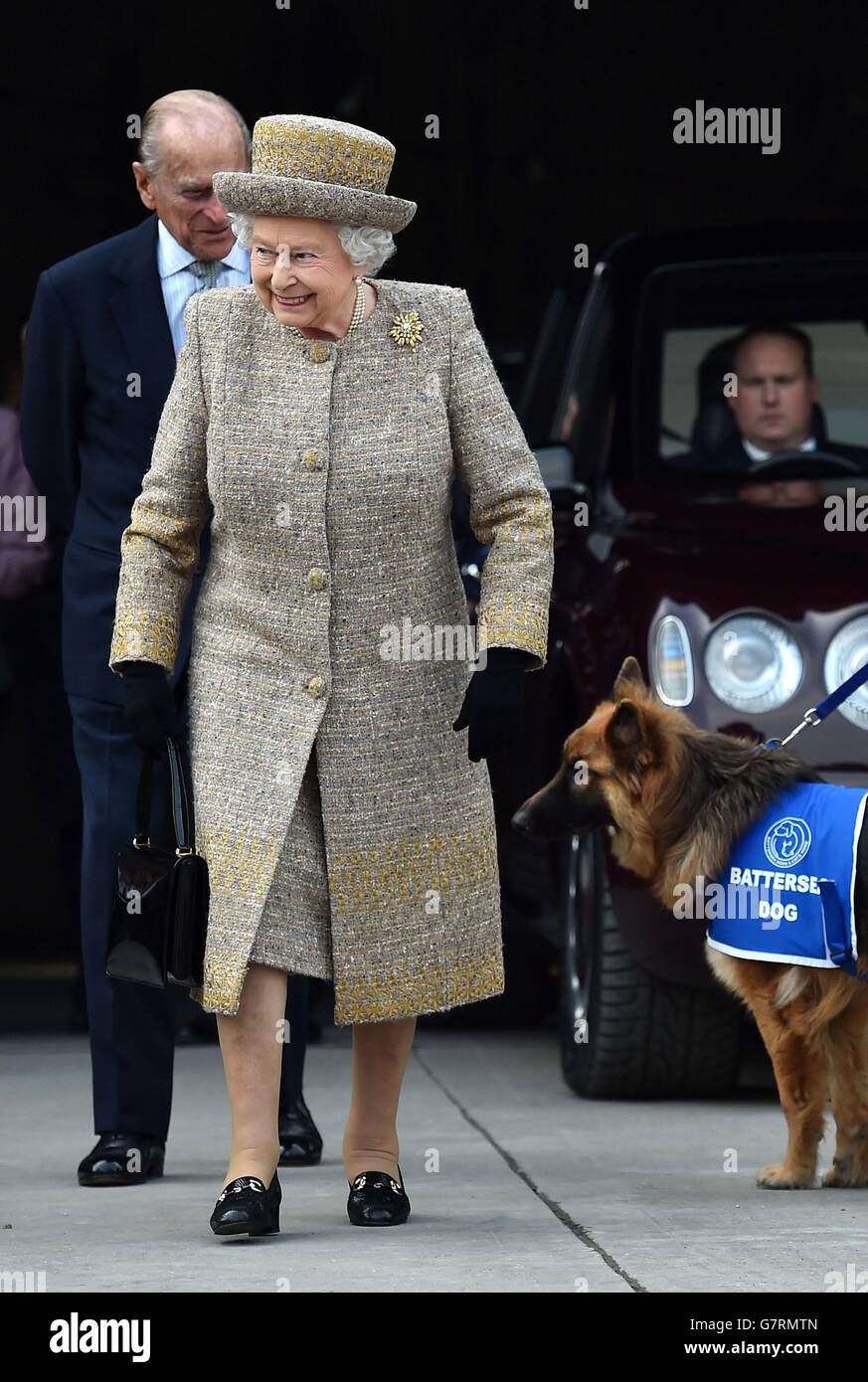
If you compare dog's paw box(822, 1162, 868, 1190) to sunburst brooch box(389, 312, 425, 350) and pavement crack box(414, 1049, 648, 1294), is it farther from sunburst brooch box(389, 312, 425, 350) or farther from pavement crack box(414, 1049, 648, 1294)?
sunburst brooch box(389, 312, 425, 350)

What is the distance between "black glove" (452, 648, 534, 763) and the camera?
4855 mm

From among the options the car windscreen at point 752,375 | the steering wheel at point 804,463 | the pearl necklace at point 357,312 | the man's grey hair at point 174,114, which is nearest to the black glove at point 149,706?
the pearl necklace at point 357,312

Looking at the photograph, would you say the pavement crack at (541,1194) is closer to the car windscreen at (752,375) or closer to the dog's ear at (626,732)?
the dog's ear at (626,732)

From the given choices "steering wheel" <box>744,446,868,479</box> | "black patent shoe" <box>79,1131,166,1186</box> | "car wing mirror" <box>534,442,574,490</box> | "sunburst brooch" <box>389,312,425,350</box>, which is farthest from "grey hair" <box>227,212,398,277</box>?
"steering wheel" <box>744,446,868,479</box>

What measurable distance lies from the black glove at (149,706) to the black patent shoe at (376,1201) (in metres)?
0.91

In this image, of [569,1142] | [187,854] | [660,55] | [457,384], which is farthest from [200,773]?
[660,55]

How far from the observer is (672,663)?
6.38m

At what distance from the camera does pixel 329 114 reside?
1385 centimetres

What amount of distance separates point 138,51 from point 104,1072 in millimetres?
8419

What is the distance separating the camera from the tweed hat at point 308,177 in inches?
192

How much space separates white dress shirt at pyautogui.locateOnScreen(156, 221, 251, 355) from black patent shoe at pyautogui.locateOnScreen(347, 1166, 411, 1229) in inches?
71.5

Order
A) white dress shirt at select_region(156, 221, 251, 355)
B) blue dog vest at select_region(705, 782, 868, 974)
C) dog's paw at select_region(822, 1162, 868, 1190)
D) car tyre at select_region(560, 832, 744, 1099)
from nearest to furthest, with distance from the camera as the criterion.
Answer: blue dog vest at select_region(705, 782, 868, 974)
dog's paw at select_region(822, 1162, 868, 1190)
white dress shirt at select_region(156, 221, 251, 355)
car tyre at select_region(560, 832, 744, 1099)

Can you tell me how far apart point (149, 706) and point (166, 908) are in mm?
356
